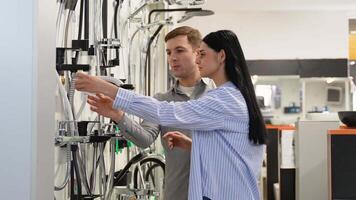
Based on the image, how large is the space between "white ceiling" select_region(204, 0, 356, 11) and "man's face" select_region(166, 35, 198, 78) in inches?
205

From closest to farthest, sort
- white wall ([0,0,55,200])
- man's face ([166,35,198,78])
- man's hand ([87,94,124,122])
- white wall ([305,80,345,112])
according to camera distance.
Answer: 1. white wall ([0,0,55,200])
2. man's hand ([87,94,124,122])
3. man's face ([166,35,198,78])
4. white wall ([305,80,345,112])

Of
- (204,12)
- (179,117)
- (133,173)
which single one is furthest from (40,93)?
(204,12)

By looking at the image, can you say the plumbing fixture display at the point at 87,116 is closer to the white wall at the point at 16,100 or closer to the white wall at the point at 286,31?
the white wall at the point at 16,100

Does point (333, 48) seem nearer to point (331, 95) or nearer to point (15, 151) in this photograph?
point (331, 95)

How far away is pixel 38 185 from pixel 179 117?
0.69 meters

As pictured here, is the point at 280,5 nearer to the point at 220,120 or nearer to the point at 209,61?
the point at 209,61

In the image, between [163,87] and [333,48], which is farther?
[333,48]

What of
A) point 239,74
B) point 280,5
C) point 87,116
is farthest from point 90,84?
point 280,5

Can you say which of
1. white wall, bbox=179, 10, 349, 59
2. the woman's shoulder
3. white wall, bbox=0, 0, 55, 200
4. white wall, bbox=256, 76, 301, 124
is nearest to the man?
the woman's shoulder

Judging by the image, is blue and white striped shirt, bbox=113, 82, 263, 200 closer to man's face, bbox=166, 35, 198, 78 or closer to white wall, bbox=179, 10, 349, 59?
man's face, bbox=166, 35, 198, 78

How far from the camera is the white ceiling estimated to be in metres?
7.54

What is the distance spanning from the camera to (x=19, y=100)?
0.97m

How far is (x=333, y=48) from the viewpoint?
316 inches

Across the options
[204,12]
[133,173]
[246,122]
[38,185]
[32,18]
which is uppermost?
[204,12]
